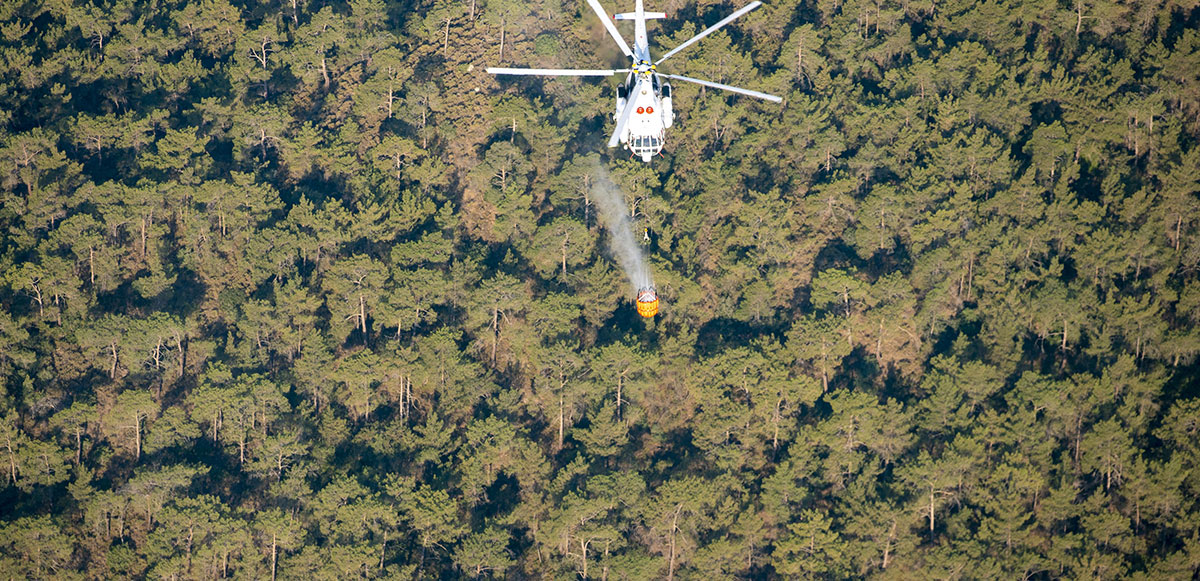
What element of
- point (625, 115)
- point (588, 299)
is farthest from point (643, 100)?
point (588, 299)

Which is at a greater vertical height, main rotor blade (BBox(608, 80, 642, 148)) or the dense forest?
main rotor blade (BBox(608, 80, 642, 148))

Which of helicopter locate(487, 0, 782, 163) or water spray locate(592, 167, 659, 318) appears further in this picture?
water spray locate(592, 167, 659, 318)

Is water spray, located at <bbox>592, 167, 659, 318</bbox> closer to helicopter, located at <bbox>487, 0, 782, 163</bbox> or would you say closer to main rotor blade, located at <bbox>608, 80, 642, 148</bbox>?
helicopter, located at <bbox>487, 0, 782, 163</bbox>

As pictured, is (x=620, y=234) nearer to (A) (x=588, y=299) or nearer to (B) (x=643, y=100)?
(A) (x=588, y=299)

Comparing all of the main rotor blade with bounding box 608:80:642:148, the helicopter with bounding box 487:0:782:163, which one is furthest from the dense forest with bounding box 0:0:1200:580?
the main rotor blade with bounding box 608:80:642:148

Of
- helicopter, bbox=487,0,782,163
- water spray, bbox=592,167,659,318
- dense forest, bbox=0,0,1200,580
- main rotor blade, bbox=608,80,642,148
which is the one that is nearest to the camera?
helicopter, bbox=487,0,782,163

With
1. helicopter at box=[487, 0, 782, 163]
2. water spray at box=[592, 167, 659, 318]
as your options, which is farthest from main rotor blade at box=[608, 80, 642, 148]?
water spray at box=[592, 167, 659, 318]

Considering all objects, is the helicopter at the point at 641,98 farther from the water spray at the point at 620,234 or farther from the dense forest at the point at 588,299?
the dense forest at the point at 588,299

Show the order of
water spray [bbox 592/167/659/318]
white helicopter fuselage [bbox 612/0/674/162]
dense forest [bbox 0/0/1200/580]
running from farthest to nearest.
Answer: water spray [bbox 592/167/659/318] → dense forest [bbox 0/0/1200/580] → white helicopter fuselage [bbox 612/0/674/162]

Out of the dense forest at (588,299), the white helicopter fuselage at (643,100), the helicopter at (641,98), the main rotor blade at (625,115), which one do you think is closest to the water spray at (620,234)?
the dense forest at (588,299)

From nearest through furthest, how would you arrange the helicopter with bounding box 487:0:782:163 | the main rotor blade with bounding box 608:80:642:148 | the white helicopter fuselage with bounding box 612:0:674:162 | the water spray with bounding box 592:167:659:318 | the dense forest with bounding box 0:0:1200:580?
1. the helicopter with bounding box 487:0:782:163
2. the white helicopter fuselage with bounding box 612:0:674:162
3. the main rotor blade with bounding box 608:80:642:148
4. the dense forest with bounding box 0:0:1200:580
5. the water spray with bounding box 592:167:659:318
